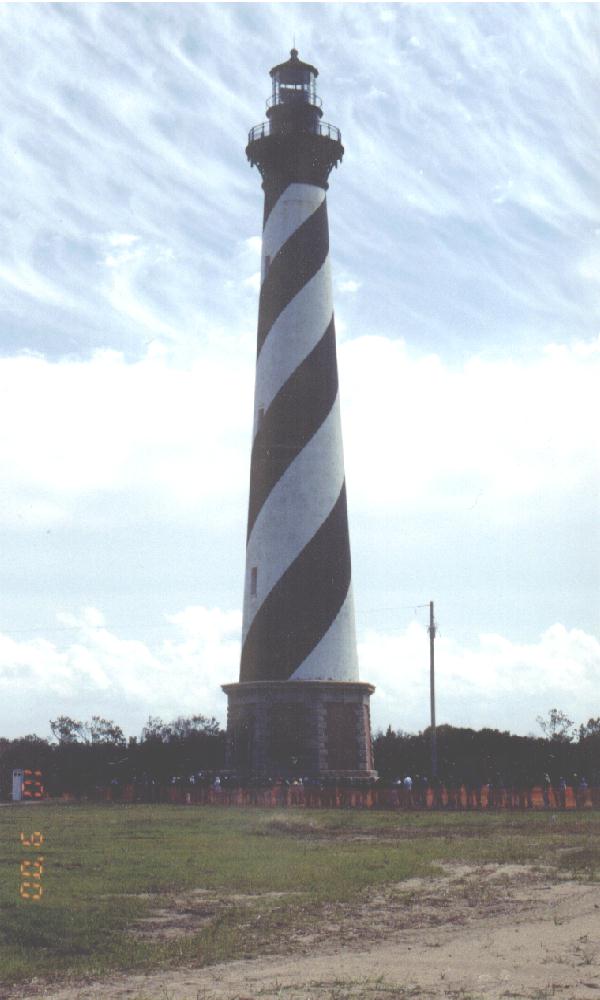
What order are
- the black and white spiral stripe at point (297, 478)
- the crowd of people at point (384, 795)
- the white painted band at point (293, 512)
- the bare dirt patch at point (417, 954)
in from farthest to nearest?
the white painted band at point (293, 512) → the black and white spiral stripe at point (297, 478) → the crowd of people at point (384, 795) → the bare dirt patch at point (417, 954)

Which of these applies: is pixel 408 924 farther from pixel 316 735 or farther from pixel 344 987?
pixel 316 735

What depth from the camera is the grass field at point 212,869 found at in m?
13.9

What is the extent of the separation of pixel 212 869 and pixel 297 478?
25292 millimetres

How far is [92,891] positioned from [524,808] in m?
23.3

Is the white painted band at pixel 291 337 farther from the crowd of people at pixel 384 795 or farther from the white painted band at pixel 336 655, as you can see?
the crowd of people at pixel 384 795

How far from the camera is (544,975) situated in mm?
12094

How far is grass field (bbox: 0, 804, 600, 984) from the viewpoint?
13867 mm

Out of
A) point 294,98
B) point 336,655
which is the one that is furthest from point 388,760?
point 294,98

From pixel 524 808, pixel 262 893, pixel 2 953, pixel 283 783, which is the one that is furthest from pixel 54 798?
pixel 2 953

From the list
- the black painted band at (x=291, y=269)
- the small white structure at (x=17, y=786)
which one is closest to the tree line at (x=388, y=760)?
the small white structure at (x=17, y=786)

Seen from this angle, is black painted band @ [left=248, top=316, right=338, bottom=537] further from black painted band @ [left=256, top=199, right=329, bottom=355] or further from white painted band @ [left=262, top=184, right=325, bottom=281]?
white painted band @ [left=262, top=184, right=325, bottom=281]

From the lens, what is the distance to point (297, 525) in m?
44.0

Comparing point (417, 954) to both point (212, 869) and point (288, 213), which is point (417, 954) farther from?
point (288, 213)

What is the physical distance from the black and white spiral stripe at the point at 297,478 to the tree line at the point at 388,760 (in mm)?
9735
